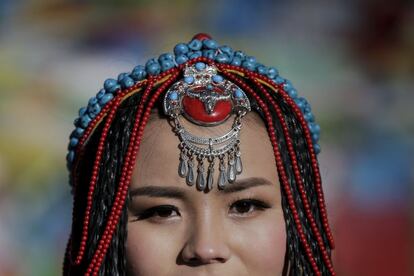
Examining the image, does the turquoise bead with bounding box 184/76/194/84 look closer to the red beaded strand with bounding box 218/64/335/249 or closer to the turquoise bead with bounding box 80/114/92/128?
the red beaded strand with bounding box 218/64/335/249

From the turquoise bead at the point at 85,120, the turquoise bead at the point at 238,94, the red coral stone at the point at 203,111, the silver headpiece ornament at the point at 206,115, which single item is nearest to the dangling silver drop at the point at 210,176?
the silver headpiece ornament at the point at 206,115

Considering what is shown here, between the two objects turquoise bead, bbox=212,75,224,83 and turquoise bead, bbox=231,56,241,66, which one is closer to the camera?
turquoise bead, bbox=212,75,224,83

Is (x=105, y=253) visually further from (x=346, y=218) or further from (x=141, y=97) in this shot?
(x=346, y=218)

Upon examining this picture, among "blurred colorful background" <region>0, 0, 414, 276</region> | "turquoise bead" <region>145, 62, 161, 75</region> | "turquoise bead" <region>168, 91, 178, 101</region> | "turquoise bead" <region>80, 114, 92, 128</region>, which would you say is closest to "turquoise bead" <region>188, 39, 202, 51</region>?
"turquoise bead" <region>145, 62, 161, 75</region>

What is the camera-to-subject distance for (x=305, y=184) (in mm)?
2146

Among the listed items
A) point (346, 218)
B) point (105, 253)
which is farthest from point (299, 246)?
point (346, 218)

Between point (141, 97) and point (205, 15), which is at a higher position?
point (205, 15)

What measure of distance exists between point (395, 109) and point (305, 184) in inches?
111

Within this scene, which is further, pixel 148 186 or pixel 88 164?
pixel 88 164

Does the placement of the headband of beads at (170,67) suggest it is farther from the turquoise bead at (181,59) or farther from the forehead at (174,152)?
the forehead at (174,152)

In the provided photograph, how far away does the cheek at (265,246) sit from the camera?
6.36ft

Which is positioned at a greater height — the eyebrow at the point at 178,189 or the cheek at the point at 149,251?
the eyebrow at the point at 178,189

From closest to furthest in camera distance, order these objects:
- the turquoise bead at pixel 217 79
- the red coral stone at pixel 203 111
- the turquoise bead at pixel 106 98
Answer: the red coral stone at pixel 203 111 → the turquoise bead at pixel 217 79 → the turquoise bead at pixel 106 98

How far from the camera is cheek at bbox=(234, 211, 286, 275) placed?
194 centimetres
